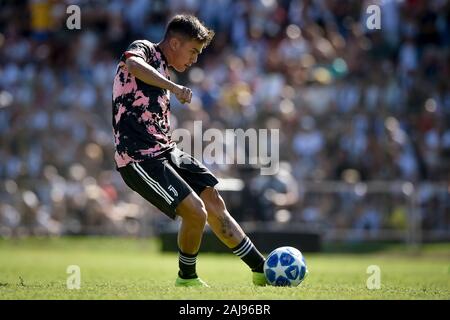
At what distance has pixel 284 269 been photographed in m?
9.14

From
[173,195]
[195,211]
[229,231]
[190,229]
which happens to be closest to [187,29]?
[173,195]

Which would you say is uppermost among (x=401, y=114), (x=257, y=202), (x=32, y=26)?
(x=32, y=26)

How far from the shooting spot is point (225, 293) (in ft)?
26.4

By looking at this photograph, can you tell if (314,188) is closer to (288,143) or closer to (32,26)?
(288,143)

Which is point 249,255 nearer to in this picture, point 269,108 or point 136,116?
point 136,116

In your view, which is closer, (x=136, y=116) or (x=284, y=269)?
(x=136, y=116)

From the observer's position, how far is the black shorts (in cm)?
869

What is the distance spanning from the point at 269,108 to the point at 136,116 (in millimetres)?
13657

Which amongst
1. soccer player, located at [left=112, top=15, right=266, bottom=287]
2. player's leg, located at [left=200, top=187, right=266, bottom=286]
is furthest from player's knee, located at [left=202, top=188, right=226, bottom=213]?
soccer player, located at [left=112, top=15, right=266, bottom=287]

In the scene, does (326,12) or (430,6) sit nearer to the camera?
(430,6)

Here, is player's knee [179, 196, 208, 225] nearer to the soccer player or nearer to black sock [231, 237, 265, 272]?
the soccer player
